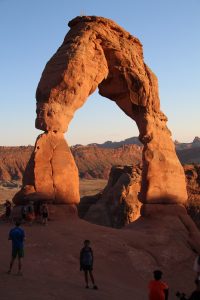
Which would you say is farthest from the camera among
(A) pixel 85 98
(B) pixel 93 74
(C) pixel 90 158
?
(C) pixel 90 158

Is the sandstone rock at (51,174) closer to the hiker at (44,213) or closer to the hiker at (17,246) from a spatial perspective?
the hiker at (44,213)

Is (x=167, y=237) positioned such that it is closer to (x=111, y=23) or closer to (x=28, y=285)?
(x=28, y=285)

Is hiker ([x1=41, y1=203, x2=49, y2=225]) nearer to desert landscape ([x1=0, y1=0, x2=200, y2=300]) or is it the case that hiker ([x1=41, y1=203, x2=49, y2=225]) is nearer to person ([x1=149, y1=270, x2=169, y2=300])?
desert landscape ([x1=0, y1=0, x2=200, y2=300])

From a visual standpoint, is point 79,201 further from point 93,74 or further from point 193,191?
point 193,191

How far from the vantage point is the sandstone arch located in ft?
44.9

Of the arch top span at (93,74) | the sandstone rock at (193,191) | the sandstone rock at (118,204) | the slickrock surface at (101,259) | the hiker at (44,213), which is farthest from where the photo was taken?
the sandstone rock at (118,204)

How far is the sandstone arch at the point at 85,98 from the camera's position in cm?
1370

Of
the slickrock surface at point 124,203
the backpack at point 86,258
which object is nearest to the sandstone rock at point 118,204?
the slickrock surface at point 124,203

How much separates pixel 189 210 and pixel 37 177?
10399 millimetres

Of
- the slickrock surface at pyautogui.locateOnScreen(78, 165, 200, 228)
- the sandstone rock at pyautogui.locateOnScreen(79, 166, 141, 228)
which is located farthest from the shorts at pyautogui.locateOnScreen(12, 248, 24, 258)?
the sandstone rock at pyautogui.locateOnScreen(79, 166, 141, 228)

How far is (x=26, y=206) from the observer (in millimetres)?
12867

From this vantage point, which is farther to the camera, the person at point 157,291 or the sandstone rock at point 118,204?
the sandstone rock at point 118,204

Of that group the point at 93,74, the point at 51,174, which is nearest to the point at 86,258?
the point at 51,174

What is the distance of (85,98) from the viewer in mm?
14930
